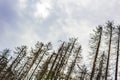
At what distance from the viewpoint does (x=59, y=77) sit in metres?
27.7

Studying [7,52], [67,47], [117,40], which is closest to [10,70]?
[7,52]

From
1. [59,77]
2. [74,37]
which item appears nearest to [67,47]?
[74,37]

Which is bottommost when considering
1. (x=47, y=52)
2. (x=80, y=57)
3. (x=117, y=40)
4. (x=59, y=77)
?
(x=59, y=77)

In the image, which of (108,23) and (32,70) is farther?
(32,70)

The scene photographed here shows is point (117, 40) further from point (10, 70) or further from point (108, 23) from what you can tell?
point (10, 70)

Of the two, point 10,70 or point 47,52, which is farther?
point 10,70

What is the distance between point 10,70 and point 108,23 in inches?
1188

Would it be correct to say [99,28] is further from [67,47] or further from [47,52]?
[47,52]

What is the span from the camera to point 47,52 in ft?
130

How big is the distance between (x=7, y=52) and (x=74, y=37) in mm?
25680

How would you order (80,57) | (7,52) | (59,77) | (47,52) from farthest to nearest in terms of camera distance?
1. (7,52)
2. (47,52)
3. (80,57)
4. (59,77)

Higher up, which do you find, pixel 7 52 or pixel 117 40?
pixel 7 52

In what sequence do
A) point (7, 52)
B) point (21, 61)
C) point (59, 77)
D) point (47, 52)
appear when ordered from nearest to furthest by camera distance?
point (59, 77)
point (47, 52)
point (21, 61)
point (7, 52)

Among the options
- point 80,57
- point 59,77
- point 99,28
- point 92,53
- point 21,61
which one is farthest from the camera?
point 21,61
